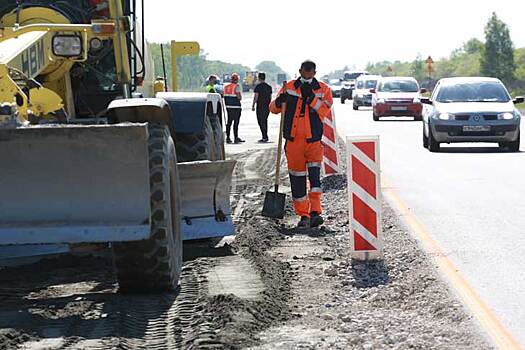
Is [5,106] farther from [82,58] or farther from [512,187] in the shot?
[512,187]

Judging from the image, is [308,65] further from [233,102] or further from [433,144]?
[233,102]

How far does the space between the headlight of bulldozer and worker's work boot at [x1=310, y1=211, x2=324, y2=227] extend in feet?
13.3

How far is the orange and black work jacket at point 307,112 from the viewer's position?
13680 mm

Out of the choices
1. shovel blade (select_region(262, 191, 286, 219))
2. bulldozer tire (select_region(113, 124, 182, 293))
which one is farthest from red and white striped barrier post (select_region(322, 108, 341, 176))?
bulldozer tire (select_region(113, 124, 182, 293))

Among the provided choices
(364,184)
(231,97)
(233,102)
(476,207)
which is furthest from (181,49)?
(231,97)

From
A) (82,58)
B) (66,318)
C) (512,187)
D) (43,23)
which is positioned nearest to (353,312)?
(66,318)

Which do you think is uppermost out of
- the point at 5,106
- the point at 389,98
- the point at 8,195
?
the point at 5,106

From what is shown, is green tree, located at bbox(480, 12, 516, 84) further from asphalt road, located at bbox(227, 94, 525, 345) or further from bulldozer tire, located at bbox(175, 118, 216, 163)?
bulldozer tire, located at bbox(175, 118, 216, 163)

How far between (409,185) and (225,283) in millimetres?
8734

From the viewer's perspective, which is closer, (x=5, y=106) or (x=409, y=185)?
(x=5, y=106)

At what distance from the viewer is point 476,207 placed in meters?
14.7

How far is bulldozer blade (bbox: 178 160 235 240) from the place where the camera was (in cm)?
1118

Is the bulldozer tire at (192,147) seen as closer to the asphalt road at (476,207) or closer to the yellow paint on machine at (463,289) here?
the yellow paint on machine at (463,289)

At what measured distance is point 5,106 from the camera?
838 cm
